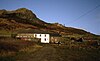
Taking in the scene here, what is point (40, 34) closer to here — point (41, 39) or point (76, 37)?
point (41, 39)

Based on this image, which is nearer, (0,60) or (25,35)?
(0,60)

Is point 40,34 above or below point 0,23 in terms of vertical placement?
below

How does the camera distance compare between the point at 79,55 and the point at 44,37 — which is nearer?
the point at 79,55

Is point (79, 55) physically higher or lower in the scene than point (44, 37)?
lower

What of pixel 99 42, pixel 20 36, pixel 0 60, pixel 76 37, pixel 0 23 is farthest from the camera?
pixel 0 23

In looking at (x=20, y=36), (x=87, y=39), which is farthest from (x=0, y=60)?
(x=87, y=39)

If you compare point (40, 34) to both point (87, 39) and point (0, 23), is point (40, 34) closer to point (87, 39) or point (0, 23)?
point (87, 39)

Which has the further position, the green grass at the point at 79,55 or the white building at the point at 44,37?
the white building at the point at 44,37

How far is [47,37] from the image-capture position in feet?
310

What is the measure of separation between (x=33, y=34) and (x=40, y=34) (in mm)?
4080

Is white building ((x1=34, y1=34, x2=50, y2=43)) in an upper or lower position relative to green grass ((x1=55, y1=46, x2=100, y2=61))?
upper

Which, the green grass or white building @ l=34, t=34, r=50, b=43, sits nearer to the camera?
the green grass

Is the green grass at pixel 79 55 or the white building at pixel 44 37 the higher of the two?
the white building at pixel 44 37

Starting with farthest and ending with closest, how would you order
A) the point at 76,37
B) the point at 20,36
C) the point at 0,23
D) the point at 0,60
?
the point at 0,23 → the point at 76,37 → the point at 20,36 → the point at 0,60
